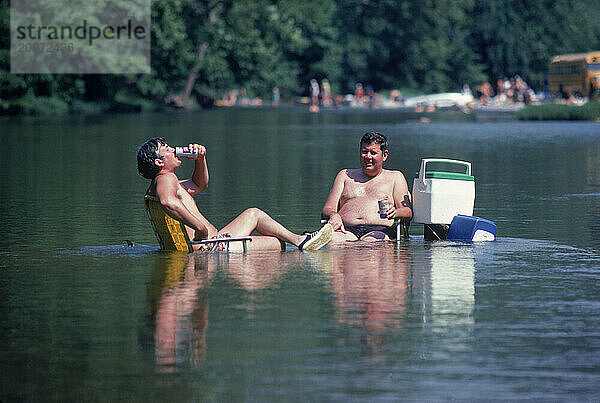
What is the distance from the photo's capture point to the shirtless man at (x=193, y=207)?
450 inches

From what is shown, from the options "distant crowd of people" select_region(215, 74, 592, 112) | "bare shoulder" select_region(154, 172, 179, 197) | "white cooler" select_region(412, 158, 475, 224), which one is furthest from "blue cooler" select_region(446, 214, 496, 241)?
"distant crowd of people" select_region(215, 74, 592, 112)

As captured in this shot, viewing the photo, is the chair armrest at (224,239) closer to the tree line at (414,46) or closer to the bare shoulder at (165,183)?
the bare shoulder at (165,183)

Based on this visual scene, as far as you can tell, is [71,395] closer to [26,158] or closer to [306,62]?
[26,158]

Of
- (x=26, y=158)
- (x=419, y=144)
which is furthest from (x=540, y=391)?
(x=419, y=144)

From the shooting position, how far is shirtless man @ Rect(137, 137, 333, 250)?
37.5 ft

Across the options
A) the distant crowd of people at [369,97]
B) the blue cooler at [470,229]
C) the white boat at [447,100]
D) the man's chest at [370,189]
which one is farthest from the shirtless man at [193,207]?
the white boat at [447,100]

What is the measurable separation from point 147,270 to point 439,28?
99.1 meters

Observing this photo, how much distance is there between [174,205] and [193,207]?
1.62 feet

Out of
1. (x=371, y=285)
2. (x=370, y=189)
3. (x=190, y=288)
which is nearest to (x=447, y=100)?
(x=370, y=189)

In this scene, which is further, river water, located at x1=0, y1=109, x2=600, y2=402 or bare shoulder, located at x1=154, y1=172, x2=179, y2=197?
bare shoulder, located at x1=154, y1=172, x2=179, y2=197

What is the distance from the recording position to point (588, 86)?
76.8 m

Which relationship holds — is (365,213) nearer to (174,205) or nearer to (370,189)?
(370,189)

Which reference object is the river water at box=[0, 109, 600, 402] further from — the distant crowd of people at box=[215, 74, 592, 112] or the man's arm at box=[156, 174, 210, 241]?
the distant crowd of people at box=[215, 74, 592, 112]

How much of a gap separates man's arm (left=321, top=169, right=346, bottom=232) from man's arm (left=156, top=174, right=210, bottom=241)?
1524 millimetres
